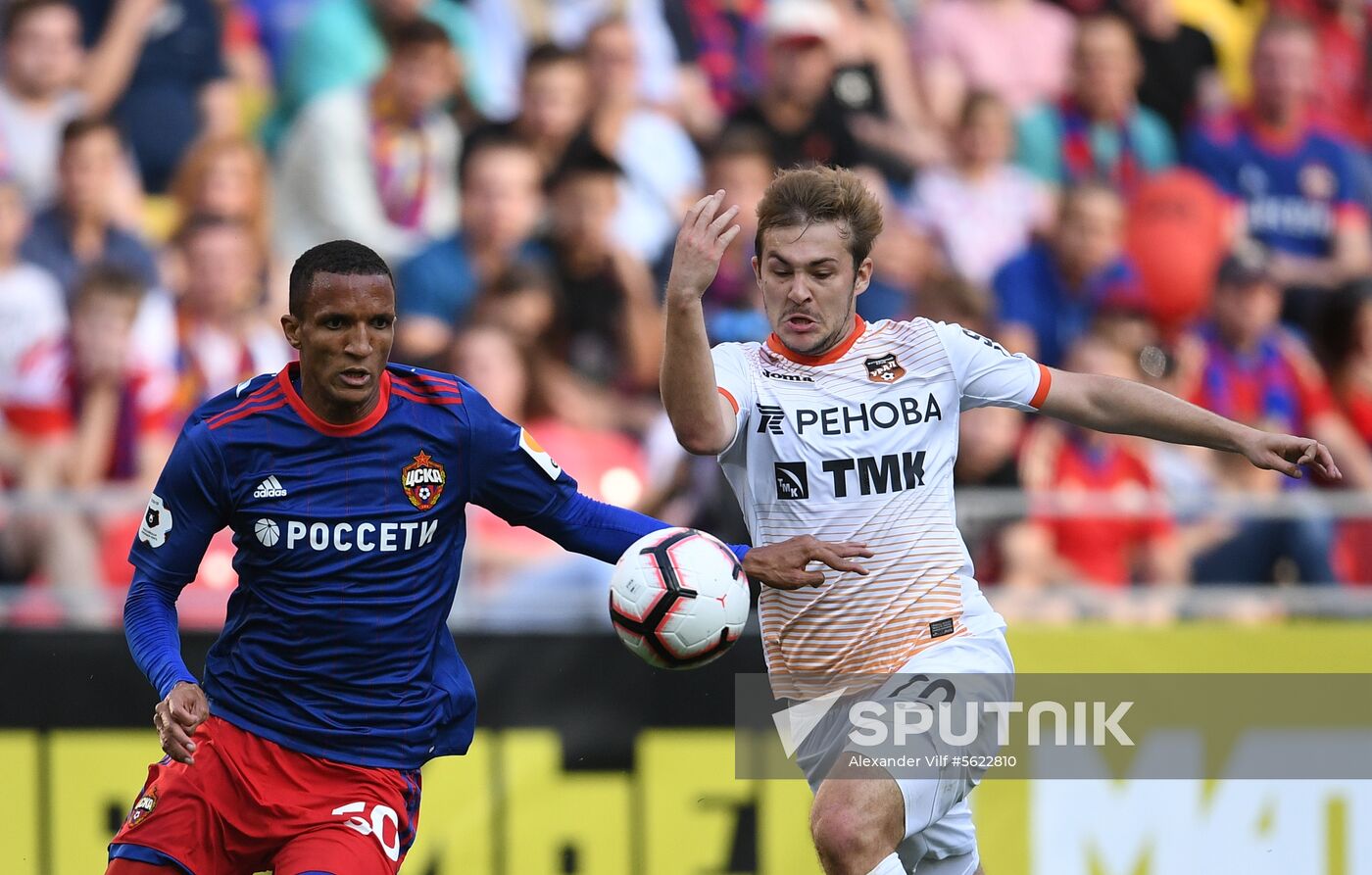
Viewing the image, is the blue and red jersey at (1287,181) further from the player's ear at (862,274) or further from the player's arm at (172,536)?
the player's arm at (172,536)

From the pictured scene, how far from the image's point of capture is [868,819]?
5223 mm

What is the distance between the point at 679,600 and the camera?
520cm

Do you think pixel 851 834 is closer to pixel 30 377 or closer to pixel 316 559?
pixel 316 559

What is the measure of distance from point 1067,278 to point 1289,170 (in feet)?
5.75

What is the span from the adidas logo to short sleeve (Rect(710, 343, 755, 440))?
53.7 inches

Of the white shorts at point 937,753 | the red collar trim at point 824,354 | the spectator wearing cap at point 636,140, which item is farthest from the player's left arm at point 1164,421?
the spectator wearing cap at point 636,140

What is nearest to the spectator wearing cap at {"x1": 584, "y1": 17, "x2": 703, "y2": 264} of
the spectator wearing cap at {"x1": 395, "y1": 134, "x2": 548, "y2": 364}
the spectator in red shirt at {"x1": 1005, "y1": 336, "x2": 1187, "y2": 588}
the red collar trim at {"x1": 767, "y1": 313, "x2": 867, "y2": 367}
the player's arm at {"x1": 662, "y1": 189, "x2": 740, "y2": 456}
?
the spectator wearing cap at {"x1": 395, "y1": 134, "x2": 548, "y2": 364}

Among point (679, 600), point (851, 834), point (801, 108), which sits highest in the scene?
point (801, 108)

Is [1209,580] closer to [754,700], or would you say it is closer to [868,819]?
[754,700]

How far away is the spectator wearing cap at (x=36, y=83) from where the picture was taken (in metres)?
10.2

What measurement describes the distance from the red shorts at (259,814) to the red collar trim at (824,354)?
1864mm

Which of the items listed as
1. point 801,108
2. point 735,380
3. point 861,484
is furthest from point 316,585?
point 801,108

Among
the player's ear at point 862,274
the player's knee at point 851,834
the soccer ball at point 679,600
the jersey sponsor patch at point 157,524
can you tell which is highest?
the player's ear at point 862,274

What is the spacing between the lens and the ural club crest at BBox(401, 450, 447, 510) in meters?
5.30
